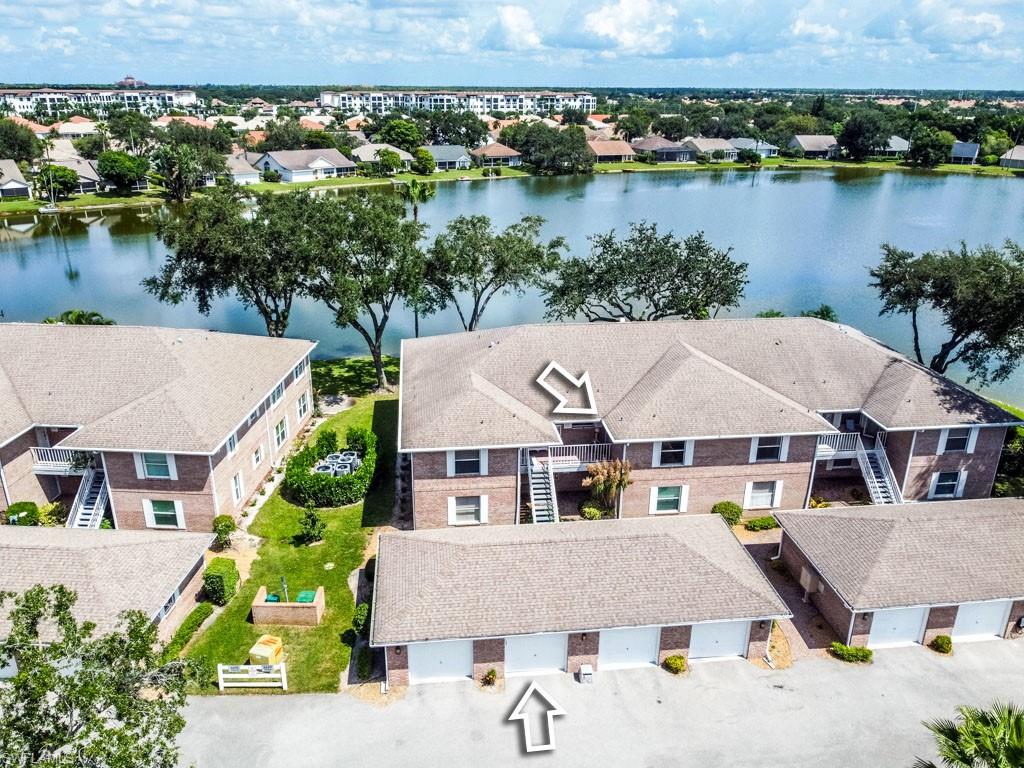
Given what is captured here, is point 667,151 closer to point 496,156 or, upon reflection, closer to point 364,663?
point 496,156

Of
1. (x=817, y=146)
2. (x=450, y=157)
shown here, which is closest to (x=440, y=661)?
(x=450, y=157)

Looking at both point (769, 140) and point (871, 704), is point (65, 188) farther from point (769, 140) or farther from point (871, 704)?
point (769, 140)

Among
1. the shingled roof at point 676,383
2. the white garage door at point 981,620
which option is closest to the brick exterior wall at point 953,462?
the shingled roof at point 676,383

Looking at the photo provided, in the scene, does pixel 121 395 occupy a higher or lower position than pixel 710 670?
higher

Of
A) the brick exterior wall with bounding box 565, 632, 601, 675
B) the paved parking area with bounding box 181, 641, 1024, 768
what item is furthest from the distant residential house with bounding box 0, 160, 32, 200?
the brick exterior wall with bounding box 565, 632, 601, 675

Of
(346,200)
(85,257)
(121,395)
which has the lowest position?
(85,257)

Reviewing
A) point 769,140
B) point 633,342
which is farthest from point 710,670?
point 769,140
